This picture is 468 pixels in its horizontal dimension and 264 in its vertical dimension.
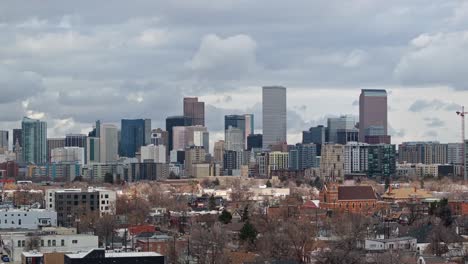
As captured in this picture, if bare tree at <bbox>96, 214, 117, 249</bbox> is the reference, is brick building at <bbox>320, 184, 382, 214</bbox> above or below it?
above

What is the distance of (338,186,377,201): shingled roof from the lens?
111 metres

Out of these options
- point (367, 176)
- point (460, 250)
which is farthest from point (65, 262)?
point (367, 176)

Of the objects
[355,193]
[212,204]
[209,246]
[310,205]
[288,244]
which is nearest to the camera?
[209,246]

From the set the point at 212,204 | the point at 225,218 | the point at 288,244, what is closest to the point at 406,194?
the point at 212,204

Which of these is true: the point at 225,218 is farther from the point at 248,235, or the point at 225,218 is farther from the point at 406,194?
the point at 406,194

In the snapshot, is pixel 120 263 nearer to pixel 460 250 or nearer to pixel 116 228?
pixel 460 250

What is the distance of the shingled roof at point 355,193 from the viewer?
111 metres

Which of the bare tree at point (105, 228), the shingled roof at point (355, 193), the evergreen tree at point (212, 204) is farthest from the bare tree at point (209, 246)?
the evergreen tree at point (212, 204)

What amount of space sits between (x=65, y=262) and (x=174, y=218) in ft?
140

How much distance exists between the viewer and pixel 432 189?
462 ft

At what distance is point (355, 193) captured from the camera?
4409 inches

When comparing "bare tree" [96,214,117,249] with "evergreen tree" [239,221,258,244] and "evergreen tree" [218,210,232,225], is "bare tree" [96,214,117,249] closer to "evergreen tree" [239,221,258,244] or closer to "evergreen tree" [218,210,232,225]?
"evergreen tree" [239,221,258,244]

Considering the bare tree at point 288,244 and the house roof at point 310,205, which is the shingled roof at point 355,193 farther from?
the bare tree at point 288,244

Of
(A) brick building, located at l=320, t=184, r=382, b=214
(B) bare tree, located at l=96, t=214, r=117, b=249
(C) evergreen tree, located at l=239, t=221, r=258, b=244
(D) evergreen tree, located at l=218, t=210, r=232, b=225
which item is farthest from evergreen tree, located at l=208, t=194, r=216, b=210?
(C) evergreen tree, located at l=239, t=221, r=258, b=244
